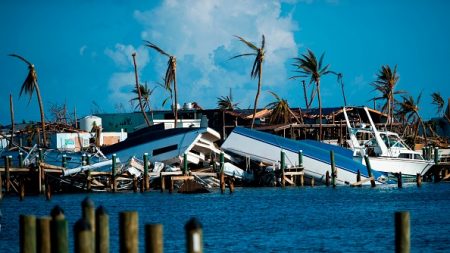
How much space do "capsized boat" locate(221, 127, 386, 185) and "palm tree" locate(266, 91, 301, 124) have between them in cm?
2574

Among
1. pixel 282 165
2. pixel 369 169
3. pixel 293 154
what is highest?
pixel 293 154

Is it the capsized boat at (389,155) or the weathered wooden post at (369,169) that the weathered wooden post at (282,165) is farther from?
the capsized boat at (389,155)

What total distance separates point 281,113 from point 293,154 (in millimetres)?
30531

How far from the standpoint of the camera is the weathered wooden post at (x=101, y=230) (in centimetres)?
1969

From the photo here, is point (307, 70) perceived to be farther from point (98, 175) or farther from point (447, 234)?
point (447, 234)

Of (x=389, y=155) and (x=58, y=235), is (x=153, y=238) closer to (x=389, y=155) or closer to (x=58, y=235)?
(x=58, y=235)

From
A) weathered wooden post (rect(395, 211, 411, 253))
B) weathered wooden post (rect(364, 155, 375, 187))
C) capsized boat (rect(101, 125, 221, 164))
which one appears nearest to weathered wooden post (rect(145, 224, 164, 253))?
weathered wooden post (rect(395, 211, 411, 253))

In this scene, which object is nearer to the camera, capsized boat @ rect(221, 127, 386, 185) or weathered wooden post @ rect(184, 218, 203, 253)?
weathered wooden post @ rect(184, 218, 203, 253)

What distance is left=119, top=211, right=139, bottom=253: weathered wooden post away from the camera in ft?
62.2

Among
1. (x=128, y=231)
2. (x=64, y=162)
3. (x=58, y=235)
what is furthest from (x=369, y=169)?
(x=58, y=235)

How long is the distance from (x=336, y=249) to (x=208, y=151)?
4116 cm

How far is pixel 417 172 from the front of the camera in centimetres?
7525

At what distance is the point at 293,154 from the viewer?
71.6 meters

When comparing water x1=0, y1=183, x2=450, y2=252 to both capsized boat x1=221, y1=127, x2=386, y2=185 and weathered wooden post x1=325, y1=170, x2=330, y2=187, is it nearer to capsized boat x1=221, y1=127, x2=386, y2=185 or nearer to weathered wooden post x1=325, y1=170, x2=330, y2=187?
weathered wooden post x1=325, y1=170, x2=330, y2=187
